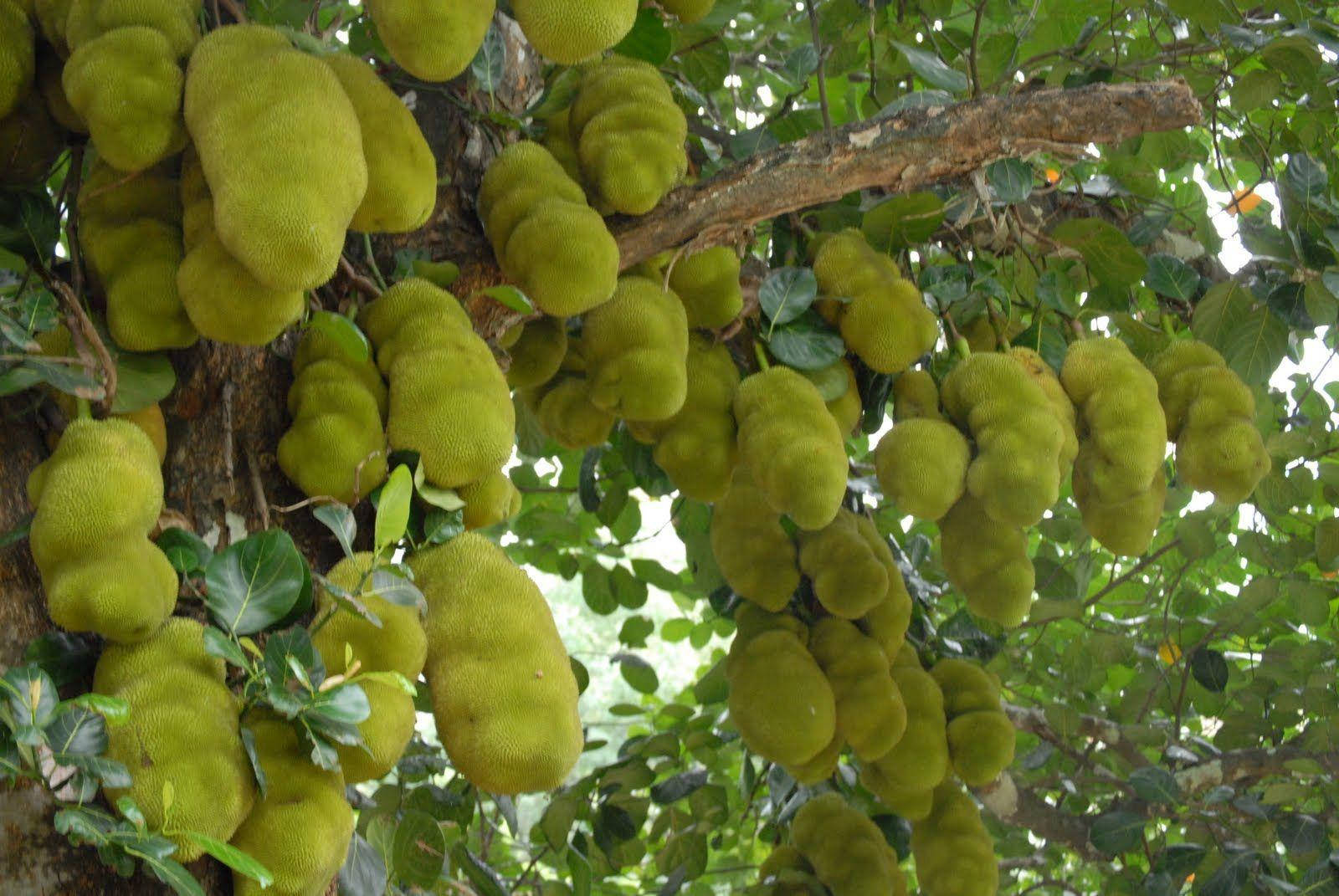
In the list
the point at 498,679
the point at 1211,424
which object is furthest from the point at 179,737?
the point at 1211,424

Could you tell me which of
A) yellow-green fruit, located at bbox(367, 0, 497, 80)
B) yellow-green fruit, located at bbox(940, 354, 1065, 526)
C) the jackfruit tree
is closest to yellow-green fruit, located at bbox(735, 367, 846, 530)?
the jackfruit tree

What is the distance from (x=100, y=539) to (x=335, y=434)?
23 cm

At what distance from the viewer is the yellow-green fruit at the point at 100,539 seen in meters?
0.81

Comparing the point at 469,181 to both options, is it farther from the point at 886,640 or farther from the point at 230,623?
the point at 886,640

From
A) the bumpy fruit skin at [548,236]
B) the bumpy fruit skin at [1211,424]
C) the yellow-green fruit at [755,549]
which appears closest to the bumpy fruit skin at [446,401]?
the bumpy fruit skin at [548,236]

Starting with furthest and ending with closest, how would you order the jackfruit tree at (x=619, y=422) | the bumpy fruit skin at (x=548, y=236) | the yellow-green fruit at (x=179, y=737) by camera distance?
the bumpy fruit skin at (x=548, y=236) → the jackfruit tree at (x=619, y=422) → the yellow-green fruit at (x=179, y=737)

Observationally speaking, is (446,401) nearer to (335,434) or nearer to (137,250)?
(335,434)

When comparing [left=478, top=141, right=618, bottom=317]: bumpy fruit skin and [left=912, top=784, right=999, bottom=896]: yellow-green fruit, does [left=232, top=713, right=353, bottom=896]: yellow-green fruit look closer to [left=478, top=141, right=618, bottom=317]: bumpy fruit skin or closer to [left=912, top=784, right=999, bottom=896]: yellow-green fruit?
[left=478, top=141, right=618, bottom=317]: bumpy fruit skin

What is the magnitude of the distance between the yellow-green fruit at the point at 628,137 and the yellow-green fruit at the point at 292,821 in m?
0.68

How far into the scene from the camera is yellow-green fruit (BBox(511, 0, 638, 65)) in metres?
1.06

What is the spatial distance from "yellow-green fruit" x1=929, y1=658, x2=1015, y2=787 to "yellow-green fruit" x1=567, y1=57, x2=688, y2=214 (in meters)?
0.88

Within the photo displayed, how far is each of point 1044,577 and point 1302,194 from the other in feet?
3.28

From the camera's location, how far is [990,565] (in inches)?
62.3

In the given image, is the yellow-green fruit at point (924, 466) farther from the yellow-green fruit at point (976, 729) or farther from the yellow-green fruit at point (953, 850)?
the yellow-green fruit at point (953, 850)
